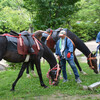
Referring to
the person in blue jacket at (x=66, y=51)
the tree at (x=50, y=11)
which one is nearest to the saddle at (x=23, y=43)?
the person in blue jacket at (x=66, y=51)

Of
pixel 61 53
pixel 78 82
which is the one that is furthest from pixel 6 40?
pixel 78 82

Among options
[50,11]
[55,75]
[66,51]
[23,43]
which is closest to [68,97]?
[55,75]

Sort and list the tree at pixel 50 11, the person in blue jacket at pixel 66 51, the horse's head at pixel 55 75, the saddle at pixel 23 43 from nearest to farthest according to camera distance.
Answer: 1. the saddle at pixel 23 43
2. the horse's head at pixel 55 75
3. the person in blue jacket at pixel 66 51
4. the tree at pixel 50 11

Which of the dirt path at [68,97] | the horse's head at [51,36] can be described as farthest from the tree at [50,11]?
the dirt path at [68,97]

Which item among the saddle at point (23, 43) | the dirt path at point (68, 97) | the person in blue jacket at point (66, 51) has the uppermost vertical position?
the saddle at point (23, 43)

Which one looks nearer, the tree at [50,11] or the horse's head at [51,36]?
the horse's head at [51,36]

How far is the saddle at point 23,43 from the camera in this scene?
4559 millimetres

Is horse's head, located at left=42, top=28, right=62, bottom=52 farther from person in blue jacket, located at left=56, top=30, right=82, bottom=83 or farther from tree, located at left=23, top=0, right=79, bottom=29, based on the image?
tree, located at left=23, top=0, right=79, bottom=29

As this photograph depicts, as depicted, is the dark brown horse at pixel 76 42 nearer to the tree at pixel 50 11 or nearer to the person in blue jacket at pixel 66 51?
the person in blue jacket at pixel 66 51

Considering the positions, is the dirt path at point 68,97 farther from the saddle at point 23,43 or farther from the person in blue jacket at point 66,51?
the saddle at point 23,43

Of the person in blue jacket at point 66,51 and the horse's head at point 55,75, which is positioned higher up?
the person in blue jacket at point 66,51

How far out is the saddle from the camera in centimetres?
456

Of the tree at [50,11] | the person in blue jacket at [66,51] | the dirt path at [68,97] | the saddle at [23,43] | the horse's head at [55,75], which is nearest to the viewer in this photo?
the dirt path at [68,97]

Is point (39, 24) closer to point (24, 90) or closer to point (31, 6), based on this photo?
point (31, 6)
